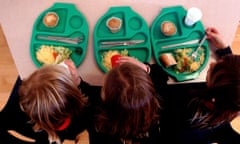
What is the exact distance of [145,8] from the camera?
84 cm

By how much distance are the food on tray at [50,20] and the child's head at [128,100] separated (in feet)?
1.02

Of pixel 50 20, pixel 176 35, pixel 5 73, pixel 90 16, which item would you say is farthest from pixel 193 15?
pixel 5 73

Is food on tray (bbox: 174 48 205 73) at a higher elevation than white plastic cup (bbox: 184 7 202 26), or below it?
below

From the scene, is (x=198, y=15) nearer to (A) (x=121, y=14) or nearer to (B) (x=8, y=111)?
(A) (x=121, y=14)

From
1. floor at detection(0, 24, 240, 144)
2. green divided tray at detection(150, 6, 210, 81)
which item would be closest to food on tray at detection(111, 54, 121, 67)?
green divided tray at detection(150, 6, 210, 81)

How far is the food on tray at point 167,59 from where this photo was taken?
0.79 metres

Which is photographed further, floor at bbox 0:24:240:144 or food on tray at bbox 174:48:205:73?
floor at bbox 0:24:240:144

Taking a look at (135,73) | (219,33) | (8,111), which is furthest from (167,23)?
(8,111)

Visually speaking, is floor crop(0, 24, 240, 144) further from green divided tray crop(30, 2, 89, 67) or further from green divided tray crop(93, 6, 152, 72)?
green divided tray crop(93, 6, 152, 72)

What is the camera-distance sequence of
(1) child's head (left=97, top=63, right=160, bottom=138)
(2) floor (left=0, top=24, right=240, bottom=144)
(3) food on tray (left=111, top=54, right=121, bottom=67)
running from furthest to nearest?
(2) floor (left=0, top=24, right=240, bottom=144) < (3) food on tray (left=111, top=54, right=121, bottom=67) < (1) child's head (left=97, top=63, right=160, bottom=138)

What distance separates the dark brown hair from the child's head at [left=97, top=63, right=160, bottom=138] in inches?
6.0

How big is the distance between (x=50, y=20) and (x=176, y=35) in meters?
0.43

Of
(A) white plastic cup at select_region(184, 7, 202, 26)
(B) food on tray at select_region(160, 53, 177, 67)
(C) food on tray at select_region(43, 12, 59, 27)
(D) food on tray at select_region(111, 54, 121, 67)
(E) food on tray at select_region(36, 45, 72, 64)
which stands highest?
(C) food on tray at select_region(43, 12, 59, 27)

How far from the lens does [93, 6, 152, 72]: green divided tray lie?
0.80 meters
